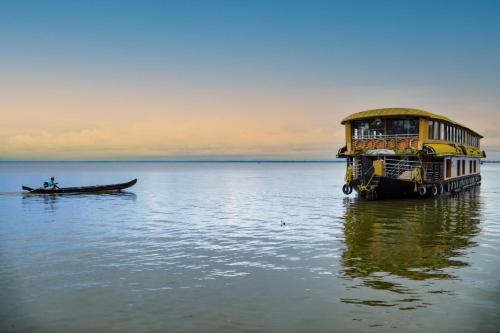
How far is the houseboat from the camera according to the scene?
37.7 m

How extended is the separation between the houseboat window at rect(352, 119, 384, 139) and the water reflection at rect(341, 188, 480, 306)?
813cm

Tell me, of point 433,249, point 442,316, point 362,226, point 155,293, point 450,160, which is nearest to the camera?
point 442,316

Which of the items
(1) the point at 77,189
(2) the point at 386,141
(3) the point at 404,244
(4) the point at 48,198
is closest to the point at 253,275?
(3) the point at 404,244

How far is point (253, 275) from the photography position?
14242mm

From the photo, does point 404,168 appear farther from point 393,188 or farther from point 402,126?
point 402,126

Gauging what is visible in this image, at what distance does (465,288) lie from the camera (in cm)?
1250

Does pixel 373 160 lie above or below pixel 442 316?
above

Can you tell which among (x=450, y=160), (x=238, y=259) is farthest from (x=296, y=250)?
(x=450, y=160)

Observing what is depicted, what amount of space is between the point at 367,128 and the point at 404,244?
75.1ft

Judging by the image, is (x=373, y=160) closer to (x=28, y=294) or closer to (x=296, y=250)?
(x=296, y=250)

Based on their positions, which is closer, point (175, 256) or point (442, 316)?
point (442, 316)

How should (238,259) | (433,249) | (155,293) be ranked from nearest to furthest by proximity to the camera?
(155,293), (238,259), (433,249)

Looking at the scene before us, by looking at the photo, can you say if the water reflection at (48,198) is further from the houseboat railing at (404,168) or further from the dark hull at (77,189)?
the houseboat railing at (404,168)

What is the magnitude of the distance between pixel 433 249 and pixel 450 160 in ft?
94.8
